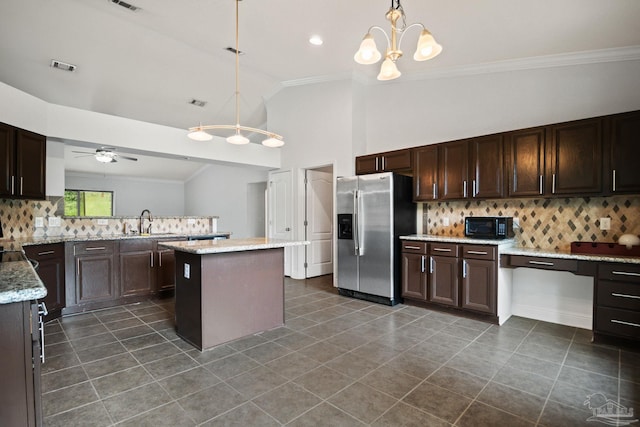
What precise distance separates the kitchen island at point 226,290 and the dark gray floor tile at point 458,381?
172cm

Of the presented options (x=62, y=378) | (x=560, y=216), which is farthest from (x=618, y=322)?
(x=62, y=378)

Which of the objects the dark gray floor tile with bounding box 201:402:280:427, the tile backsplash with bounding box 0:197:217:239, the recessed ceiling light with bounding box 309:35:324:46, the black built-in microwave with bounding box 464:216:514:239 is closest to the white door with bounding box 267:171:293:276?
the tile backsplash with bounding box 0:197:217:239

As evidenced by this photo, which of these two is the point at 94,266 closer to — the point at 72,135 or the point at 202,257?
the point at 72,135

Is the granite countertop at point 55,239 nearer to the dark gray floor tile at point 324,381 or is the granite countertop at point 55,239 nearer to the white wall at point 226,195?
the dark gray floor tile at point 324,381

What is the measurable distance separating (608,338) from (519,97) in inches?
108

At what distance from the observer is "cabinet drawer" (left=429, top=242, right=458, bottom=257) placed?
3.84m

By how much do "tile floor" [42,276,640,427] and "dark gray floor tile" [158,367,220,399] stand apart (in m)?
0.01

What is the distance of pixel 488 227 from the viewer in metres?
3.82

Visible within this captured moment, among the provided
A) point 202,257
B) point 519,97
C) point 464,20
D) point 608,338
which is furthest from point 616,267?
point 202,257

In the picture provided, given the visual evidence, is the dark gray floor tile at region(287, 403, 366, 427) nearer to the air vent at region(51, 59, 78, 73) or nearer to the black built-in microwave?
the black built-in microwave

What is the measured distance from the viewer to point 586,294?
135 inches

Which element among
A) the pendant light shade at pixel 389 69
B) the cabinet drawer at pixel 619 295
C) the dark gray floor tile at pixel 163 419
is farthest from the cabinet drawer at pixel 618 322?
the dark gray floor tile at pixel 163 419

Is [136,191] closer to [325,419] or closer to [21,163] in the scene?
[21,163]

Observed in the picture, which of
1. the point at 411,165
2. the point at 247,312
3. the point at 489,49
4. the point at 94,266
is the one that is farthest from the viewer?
the point at 411,165
